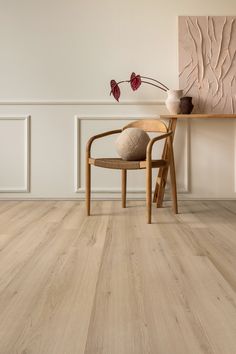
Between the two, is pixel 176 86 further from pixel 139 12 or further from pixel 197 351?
pixel 197 351

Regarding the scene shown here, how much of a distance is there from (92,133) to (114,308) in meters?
2.28

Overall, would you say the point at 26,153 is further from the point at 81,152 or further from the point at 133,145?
the point at 133,145

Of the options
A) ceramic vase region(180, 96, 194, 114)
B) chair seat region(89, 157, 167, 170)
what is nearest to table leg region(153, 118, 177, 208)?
ceramic vase region(180, 96, 194, 114)

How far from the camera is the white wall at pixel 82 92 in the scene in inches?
125

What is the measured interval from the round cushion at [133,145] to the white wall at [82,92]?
61 cm

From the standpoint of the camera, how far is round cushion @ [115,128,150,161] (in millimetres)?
2582

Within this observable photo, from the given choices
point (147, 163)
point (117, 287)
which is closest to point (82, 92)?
point (147, 163)

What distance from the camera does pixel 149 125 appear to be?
288 centimetres

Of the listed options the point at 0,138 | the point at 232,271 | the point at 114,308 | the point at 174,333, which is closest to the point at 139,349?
the point at 174,333

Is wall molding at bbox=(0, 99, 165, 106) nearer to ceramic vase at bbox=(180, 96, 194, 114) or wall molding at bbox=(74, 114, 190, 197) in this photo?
wall molding at bbox=(74, 114, 190, 197)

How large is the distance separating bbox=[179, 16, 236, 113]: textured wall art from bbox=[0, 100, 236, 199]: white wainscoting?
169 mm

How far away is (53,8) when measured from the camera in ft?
10.4

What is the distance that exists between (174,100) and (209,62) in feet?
1.59

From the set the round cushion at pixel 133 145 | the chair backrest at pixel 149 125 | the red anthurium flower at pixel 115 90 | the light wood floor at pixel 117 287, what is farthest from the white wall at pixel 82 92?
the light wood floor at pixel 117 287
